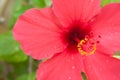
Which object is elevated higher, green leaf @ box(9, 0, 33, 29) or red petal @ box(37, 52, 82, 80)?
green leaf @ box(9, 0, 33, 29)

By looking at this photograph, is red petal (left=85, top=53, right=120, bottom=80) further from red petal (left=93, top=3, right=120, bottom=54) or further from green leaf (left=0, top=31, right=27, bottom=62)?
green leaf (left=0, top=31, right=27, bottom=62)

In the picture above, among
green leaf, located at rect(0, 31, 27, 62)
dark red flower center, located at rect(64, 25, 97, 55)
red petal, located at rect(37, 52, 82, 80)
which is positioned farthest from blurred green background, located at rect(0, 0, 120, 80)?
red petal, located at rect(37, 52, 82, 80)

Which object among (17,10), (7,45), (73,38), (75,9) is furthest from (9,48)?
(75,9)

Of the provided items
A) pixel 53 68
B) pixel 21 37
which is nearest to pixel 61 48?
pixel 53 68

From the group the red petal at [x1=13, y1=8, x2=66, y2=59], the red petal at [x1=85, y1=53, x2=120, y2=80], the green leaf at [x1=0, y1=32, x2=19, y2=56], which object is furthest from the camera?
the green leaf at [x1=0, y1=32, x2=19, y2=56]

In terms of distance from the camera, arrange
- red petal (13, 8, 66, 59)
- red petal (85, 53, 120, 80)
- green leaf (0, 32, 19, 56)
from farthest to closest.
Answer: green leaf (0, 32, 19, 56)
red petal (85, 53, 120, 80)
red petal (13, 8, 66, 59)

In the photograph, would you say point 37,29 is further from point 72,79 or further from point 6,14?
point 6,14
